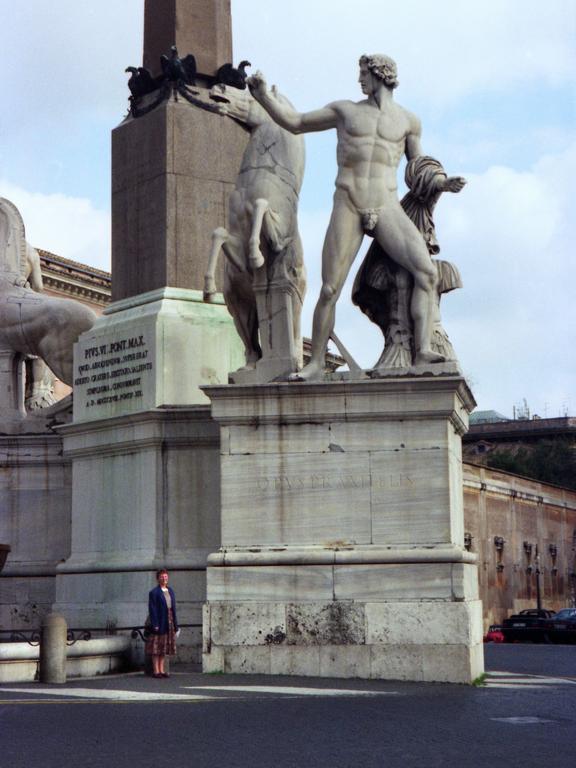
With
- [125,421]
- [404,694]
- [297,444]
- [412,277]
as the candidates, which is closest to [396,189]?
[412,277]

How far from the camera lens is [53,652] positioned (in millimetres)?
14953

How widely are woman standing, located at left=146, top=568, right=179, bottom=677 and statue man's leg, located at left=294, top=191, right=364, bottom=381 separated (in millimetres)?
2637

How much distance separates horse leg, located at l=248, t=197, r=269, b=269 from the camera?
55.2 feet

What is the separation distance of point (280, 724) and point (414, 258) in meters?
6.48

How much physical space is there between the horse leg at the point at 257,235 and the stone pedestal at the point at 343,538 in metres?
1.66

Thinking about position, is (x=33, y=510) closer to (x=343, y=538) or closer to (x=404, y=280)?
(x=343, y=538)

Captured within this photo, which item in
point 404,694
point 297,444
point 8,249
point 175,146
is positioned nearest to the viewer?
point 404,694

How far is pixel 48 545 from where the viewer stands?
2047 centimetres

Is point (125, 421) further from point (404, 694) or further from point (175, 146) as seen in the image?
point (404, 694)

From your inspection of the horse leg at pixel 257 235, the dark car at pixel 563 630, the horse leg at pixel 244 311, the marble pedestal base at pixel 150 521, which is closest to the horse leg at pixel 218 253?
the horse leg at pixel 244 311

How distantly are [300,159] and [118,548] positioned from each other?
486cm

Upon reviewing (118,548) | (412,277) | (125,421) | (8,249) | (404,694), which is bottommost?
(404,694)

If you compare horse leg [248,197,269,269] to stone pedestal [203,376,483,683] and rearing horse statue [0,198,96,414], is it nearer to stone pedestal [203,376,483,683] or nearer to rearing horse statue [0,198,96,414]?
stone pedestal [203,376,483,683]

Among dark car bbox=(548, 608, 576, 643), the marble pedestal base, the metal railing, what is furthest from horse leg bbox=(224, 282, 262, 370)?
dark car bbox=(548, 608, 576, 643)
